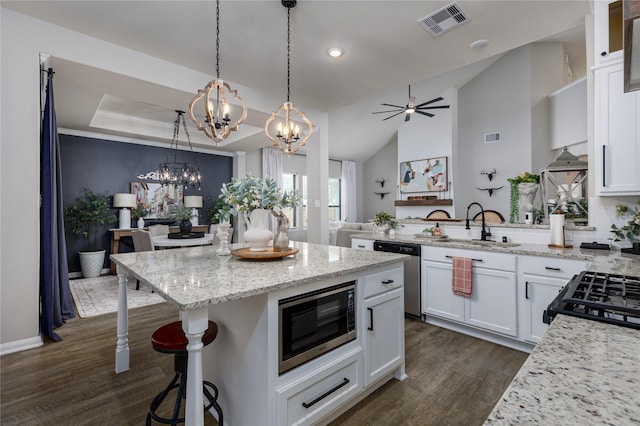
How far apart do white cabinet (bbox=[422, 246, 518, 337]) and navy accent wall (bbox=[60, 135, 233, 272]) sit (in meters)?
5.81

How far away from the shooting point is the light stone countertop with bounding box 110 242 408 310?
1296 millimetres

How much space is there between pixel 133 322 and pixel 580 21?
532cm

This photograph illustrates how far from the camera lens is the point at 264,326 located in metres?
1.41

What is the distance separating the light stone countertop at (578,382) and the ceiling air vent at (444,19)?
274 centimetres

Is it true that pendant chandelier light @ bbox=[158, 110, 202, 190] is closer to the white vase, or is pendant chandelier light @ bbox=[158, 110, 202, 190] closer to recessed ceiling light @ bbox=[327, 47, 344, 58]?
recessed ceiling light @ bbox=[327, 47, 344, 58]

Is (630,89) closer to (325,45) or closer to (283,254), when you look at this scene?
(283,254)

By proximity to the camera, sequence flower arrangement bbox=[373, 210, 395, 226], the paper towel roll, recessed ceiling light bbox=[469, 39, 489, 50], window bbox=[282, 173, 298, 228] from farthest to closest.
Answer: window bbox=[282, 173, 298, 228] < flower arrangement bbox=[373, 210, 395, 226] < recessed ceiling light bbox=[469, 39, 489, 50] < the paper towel roll

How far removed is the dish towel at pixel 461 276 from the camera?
2.80m

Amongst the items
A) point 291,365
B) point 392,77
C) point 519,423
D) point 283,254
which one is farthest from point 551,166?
point 519,423

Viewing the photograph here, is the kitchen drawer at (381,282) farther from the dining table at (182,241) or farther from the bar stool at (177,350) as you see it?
the dining table at (182,241)

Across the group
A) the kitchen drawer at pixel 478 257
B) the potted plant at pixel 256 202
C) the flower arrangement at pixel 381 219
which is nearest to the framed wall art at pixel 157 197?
the flower arrangement at pixel 381 219

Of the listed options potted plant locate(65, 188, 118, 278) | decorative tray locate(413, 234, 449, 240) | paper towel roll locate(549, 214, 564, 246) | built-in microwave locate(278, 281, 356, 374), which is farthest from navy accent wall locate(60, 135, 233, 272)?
paper towel roll locate(549, 214, 564, 246)

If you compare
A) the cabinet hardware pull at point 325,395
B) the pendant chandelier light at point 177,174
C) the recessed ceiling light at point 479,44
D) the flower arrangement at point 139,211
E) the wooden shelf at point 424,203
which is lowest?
the cabinet hardware pull at point 325,395

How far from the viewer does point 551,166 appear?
10.6 feet
